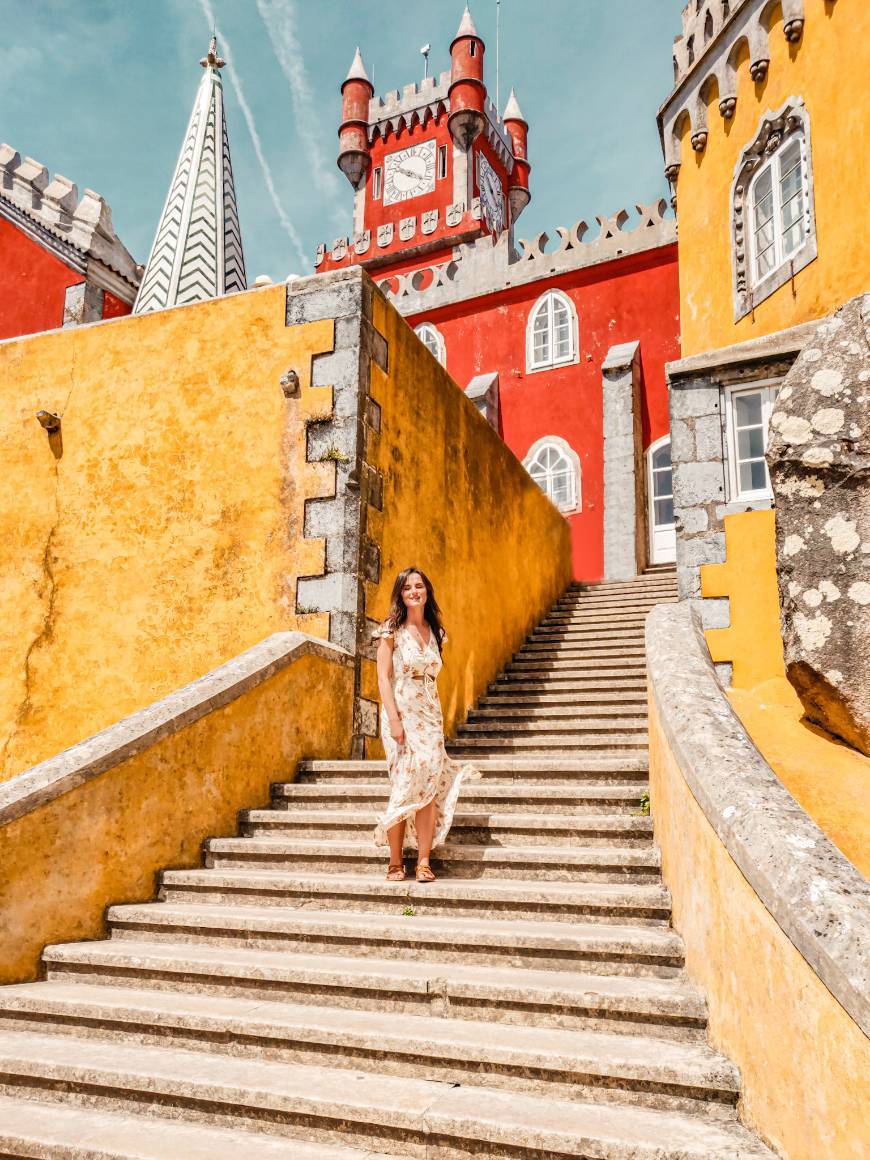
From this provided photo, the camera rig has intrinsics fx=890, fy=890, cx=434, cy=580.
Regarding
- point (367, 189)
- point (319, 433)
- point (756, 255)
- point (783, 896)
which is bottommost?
point (783, 896)

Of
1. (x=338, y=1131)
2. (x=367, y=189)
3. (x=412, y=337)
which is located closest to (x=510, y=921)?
(x=338, y=1131)

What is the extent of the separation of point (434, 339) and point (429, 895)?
1585 centimetres

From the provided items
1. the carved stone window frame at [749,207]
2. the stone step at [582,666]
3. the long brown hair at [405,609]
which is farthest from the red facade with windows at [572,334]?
the long brown hair at [405,609]

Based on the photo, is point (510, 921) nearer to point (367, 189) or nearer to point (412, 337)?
point (412, 337)

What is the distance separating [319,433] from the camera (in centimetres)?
684

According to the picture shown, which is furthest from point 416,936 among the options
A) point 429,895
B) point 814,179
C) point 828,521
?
point 814,179

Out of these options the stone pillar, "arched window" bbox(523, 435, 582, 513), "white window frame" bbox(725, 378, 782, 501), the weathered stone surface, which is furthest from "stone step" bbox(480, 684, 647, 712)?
"arched window" bbox(523, 435, 582, 513)

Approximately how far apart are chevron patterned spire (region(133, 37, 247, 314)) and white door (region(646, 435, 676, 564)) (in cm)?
761

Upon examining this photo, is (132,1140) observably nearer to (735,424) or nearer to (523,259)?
(735,424)

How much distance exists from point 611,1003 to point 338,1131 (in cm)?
100

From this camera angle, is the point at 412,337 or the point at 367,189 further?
the point at 367,189

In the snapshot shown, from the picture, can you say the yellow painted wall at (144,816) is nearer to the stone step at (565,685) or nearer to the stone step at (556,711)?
the stone step at (556,711)

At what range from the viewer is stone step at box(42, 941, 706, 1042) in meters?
3.08

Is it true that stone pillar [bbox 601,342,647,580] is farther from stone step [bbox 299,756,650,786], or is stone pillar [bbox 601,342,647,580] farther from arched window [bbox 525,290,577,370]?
stone step [bbox 299,756,650,786]
